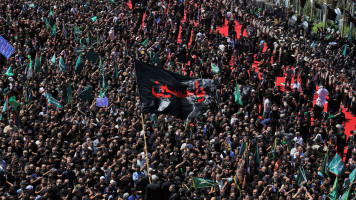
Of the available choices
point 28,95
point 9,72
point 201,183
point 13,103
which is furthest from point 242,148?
point 9,72

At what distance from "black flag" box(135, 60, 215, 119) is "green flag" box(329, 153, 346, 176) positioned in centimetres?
579

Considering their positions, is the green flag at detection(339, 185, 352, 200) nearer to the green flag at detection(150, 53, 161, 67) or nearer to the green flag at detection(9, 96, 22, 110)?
the green flag at detection(9, 96, 22, 110)

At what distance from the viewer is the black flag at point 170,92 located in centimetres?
1455

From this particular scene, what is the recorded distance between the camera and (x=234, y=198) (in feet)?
56.9

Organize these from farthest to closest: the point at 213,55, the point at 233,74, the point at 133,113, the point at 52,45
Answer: the point at 52,45 < the point at 213,55 < the point at 233,74 < the point at 133,113

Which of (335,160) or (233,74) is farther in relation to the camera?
(233,74)

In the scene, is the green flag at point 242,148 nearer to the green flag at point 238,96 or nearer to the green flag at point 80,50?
the green flag at point 238,96

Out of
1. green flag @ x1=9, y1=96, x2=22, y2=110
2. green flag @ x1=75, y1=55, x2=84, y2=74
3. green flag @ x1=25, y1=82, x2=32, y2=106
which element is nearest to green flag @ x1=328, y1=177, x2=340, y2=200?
green flag @ x1=9, y1=96, x2=22, y2=110

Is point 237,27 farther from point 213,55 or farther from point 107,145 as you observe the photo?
point 107,145

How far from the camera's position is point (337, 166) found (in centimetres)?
1938

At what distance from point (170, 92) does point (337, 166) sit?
670cm

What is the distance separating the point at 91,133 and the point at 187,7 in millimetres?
23713

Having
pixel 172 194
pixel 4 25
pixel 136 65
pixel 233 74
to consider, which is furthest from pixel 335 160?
pixel 4 25

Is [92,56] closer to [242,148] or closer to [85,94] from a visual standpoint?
[85,94]
